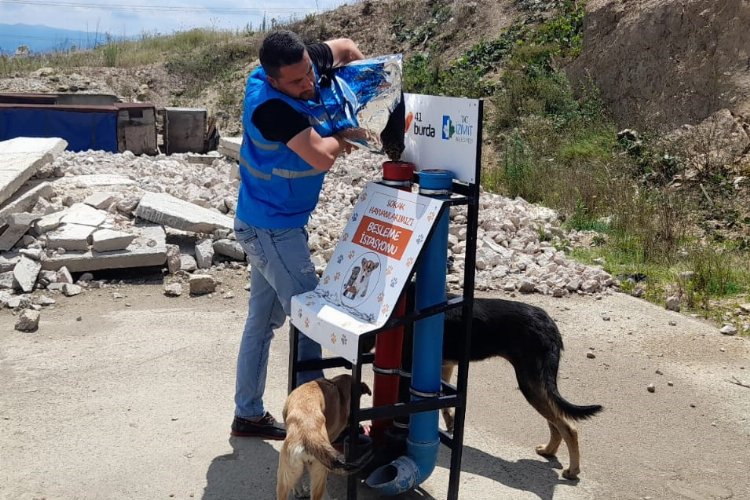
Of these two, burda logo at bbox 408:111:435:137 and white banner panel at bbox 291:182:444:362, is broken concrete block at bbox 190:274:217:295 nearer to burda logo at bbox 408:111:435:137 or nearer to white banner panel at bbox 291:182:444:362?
white banner panel at bbox 291:182:444:362

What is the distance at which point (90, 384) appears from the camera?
544 centimetres

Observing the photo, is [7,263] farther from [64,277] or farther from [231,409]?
[231,409]

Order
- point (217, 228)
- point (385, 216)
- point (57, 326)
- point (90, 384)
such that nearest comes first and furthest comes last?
1. point (385, 216)
2. point (90, 384)
3. point (57, 326)
4. point (217, 228)

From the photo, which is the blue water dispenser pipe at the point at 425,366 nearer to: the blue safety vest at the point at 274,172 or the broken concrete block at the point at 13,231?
the blue safety vest at the point at 274,172

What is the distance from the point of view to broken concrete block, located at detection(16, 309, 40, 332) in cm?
Result: 639

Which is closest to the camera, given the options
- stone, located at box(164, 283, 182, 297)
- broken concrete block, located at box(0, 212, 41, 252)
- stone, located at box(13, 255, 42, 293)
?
stone, located at box(13, 255, 42, 293)

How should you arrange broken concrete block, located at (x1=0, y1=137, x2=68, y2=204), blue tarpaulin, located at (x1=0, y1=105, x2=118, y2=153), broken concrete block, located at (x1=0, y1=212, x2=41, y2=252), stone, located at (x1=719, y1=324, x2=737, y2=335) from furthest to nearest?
blue tarpaulin, located at (x1=0, y1=105, x2=118, y2=153)
broken concrete block, located at (x1=0, y1=137, x2=68, y2=204)
broken concrete block, located at (x1=0, y1=212, x2=41, y2=252)
stone, located at (x1=719, y1=324, x2=737, y2=335)

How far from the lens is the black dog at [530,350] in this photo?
4383mm

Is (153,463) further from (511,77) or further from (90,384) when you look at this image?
(511,77)

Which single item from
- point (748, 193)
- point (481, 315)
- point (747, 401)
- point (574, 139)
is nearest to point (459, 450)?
point (481, 315)

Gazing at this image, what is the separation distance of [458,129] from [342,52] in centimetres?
90

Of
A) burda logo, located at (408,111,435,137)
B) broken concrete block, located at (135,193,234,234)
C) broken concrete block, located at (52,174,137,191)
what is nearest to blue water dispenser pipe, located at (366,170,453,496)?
burda logo, located at (408,111,435,137)

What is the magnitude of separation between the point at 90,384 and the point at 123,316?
4.75ft

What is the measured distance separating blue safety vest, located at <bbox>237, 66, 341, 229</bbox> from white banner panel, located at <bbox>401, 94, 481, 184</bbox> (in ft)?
1.35
